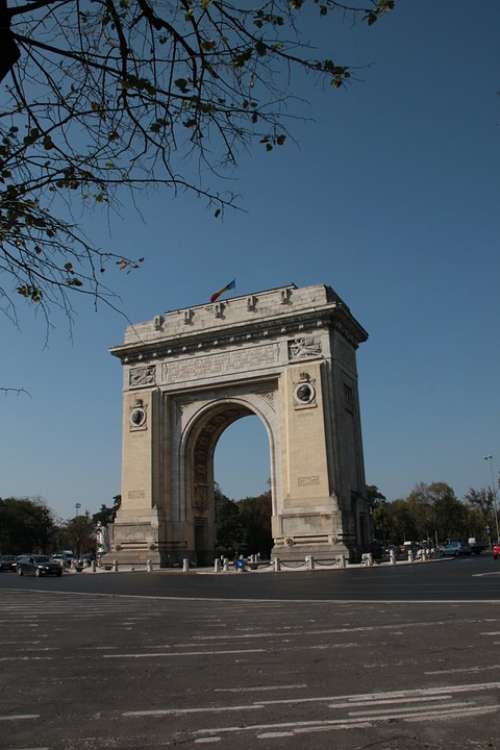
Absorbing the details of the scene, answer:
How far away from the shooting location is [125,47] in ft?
18.9

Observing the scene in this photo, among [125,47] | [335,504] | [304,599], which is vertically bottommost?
[304,599]

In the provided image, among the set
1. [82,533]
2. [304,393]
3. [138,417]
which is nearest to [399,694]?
[304,393]

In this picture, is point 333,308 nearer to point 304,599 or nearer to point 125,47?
point 304,599

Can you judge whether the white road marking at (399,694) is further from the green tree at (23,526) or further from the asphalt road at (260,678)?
the green tree at (23,526)

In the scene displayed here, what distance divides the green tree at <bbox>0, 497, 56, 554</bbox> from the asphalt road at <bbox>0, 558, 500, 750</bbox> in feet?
265

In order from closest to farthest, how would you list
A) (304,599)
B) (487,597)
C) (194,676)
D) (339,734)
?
(339,734) < (194,676) < (487,597) < (304,599)

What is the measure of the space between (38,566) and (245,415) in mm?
14747

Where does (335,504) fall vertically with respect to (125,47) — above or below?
below

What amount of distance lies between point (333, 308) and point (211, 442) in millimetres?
12005

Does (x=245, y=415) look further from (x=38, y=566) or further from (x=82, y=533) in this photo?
(x=82, y=533)

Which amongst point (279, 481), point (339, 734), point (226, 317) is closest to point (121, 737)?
point (339, 734)

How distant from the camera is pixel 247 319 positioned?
35375 millimetres

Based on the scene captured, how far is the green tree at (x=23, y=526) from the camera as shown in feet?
284

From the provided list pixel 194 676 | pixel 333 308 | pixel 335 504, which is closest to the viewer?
pixel 194 676
